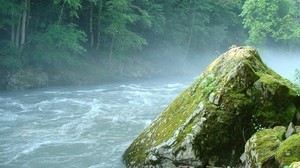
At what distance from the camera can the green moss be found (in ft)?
15.6

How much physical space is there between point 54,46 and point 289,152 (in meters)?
20.3

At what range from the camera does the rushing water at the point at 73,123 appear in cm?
909

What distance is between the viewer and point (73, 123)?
13.0 metres

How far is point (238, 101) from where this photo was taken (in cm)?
717

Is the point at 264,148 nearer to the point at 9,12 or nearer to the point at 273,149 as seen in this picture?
the point at 273,149

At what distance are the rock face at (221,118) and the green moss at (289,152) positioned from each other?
2.00 meters

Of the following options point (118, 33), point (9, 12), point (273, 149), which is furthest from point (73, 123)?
point (118, 33)

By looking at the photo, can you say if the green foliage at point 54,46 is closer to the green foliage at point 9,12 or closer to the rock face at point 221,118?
the green foliage at point 9,12

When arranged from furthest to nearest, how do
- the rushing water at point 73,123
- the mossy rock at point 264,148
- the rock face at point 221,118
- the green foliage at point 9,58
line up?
the green foliage at point 9,58
the rushing water at point 73,123
the rock face at point 221,118
the mossy rock at point 264,148

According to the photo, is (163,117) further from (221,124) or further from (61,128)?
(61,128)

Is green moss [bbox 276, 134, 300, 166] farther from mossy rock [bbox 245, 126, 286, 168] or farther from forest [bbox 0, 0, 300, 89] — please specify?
forest [bbox 0, 0, 300, 89]

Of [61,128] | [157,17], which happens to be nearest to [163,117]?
[61,128]

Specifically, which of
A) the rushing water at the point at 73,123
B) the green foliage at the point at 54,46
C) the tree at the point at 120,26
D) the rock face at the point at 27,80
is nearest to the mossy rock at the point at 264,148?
the rushing water at the point at 73,123

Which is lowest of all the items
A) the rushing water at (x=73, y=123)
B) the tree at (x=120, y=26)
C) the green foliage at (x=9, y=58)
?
the rushing water at (x=73, y=123)
